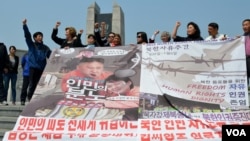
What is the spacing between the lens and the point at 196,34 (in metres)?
5.62

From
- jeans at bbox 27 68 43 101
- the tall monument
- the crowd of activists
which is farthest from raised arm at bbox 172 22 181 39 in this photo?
the tall monument

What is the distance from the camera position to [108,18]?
14094 mm

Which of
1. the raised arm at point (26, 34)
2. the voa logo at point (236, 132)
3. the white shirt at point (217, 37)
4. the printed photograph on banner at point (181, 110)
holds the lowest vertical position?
the voa logo at point (236, 132)

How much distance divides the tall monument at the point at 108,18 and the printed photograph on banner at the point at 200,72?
8211mm

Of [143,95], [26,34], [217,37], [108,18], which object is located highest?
[108,18]

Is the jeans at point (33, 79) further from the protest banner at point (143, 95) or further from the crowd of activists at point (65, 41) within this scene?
the protest banner at point (143, 95)

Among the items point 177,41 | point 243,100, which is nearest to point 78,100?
point 177,41

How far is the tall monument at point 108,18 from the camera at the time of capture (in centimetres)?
1350

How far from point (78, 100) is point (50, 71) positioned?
0.92 m

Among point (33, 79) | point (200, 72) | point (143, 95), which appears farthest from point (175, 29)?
point (33, 79)

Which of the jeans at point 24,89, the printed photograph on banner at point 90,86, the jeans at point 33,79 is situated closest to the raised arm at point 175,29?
the printed photograph on banner at point 90,86

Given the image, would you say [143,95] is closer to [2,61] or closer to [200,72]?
[200,72]

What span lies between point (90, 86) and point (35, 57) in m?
1.75

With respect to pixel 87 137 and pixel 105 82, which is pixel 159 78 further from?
pixel 87 137
